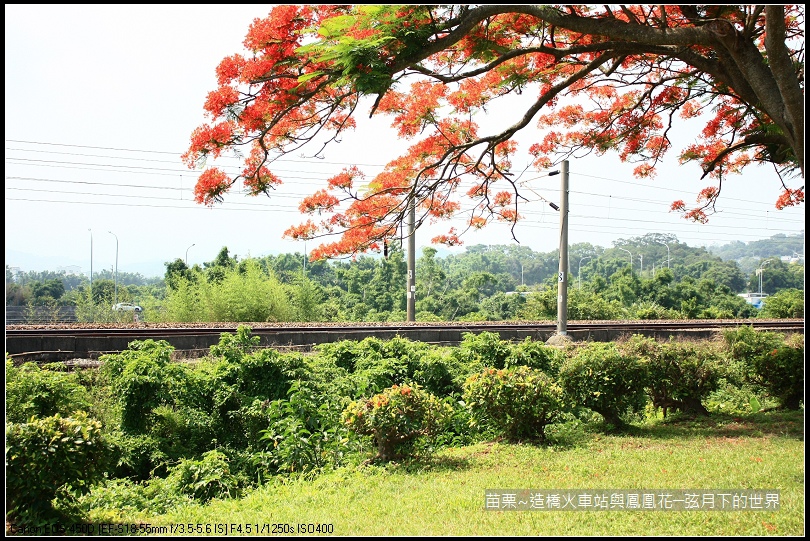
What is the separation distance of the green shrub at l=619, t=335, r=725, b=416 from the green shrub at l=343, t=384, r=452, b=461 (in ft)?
9.43

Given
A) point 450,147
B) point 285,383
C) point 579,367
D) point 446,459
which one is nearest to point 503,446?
point 446,459

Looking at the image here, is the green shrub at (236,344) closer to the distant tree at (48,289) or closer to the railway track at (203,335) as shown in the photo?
the railway track at (203,335)

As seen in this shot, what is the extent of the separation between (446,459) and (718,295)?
3492 cm

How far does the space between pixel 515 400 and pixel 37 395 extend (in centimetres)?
519

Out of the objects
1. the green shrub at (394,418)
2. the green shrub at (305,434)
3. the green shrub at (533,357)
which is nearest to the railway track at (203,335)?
the green shrub at (533,357)

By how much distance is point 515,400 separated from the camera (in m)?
7.00

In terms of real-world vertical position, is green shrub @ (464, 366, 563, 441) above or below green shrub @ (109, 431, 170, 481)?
above

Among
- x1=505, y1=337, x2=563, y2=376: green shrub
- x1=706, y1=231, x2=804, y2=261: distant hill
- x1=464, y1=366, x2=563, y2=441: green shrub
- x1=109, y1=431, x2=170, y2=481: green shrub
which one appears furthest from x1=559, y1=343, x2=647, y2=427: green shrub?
x1=706, y1=231, x2=804, y2=261: distant hill

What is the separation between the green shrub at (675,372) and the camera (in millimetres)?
7902

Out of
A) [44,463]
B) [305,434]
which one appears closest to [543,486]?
[305,434]

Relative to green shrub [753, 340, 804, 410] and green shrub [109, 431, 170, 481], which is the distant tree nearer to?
green shrub [109, 431, 170, 481]

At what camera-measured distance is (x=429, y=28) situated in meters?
6.30

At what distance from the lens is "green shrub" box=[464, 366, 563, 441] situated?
701 centimetres

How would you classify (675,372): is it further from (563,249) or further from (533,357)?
Result: (563,249)
